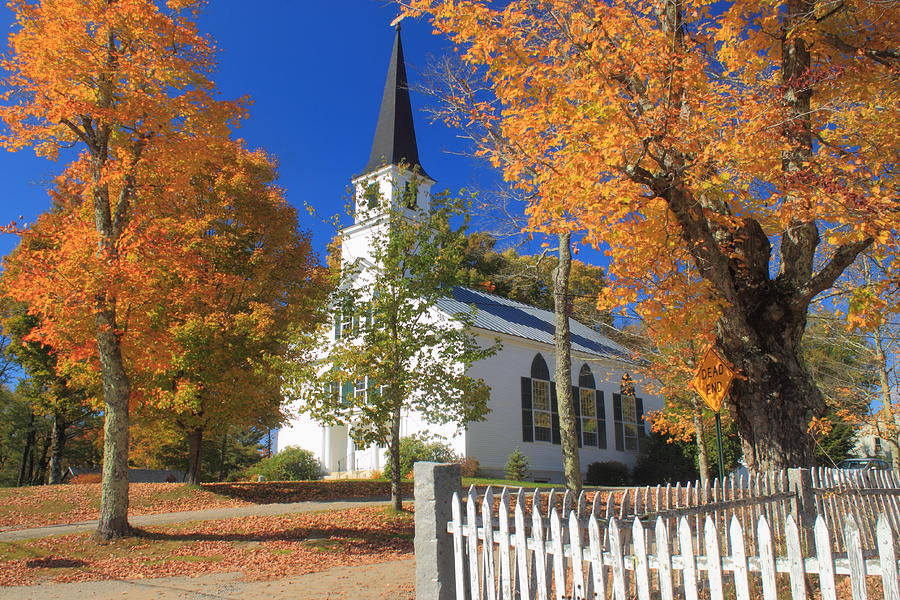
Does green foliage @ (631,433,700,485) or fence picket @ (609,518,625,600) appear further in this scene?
green foliage @ (631,433,700,485)

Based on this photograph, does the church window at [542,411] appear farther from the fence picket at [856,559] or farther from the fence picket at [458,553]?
the fence picket at [856,559]

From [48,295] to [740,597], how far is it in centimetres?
1189

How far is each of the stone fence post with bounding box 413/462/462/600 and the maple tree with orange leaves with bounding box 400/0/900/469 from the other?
14.1ft

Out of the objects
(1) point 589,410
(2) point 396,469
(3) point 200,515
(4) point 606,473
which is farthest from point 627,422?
(3) point 200,515

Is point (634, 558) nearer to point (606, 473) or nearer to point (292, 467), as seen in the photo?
point (292, 467)

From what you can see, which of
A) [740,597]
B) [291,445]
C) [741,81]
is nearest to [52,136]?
[741,81]

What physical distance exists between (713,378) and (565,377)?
5.36 meters

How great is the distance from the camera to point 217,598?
762 cm

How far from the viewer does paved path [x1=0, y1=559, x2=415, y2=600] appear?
770cm

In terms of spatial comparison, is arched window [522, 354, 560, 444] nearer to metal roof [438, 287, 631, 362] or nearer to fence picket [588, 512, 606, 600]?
metal roof [438, 287, 631, 362]

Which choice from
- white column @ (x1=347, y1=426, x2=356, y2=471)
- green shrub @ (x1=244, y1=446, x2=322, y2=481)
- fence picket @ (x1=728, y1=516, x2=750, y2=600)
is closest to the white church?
white column @ (x1=347, y1=426, x2=356, y2=471)

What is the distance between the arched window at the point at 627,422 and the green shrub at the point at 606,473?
7.88 feet

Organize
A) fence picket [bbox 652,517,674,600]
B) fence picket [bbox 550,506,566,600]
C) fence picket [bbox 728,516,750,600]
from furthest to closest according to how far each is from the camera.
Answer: fence picket [bbox 550,506,566,600]
fence picket [bbox 652,517,674,600]
fence picket [bbox 728,516,750,600]

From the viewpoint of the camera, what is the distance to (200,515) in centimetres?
1455
